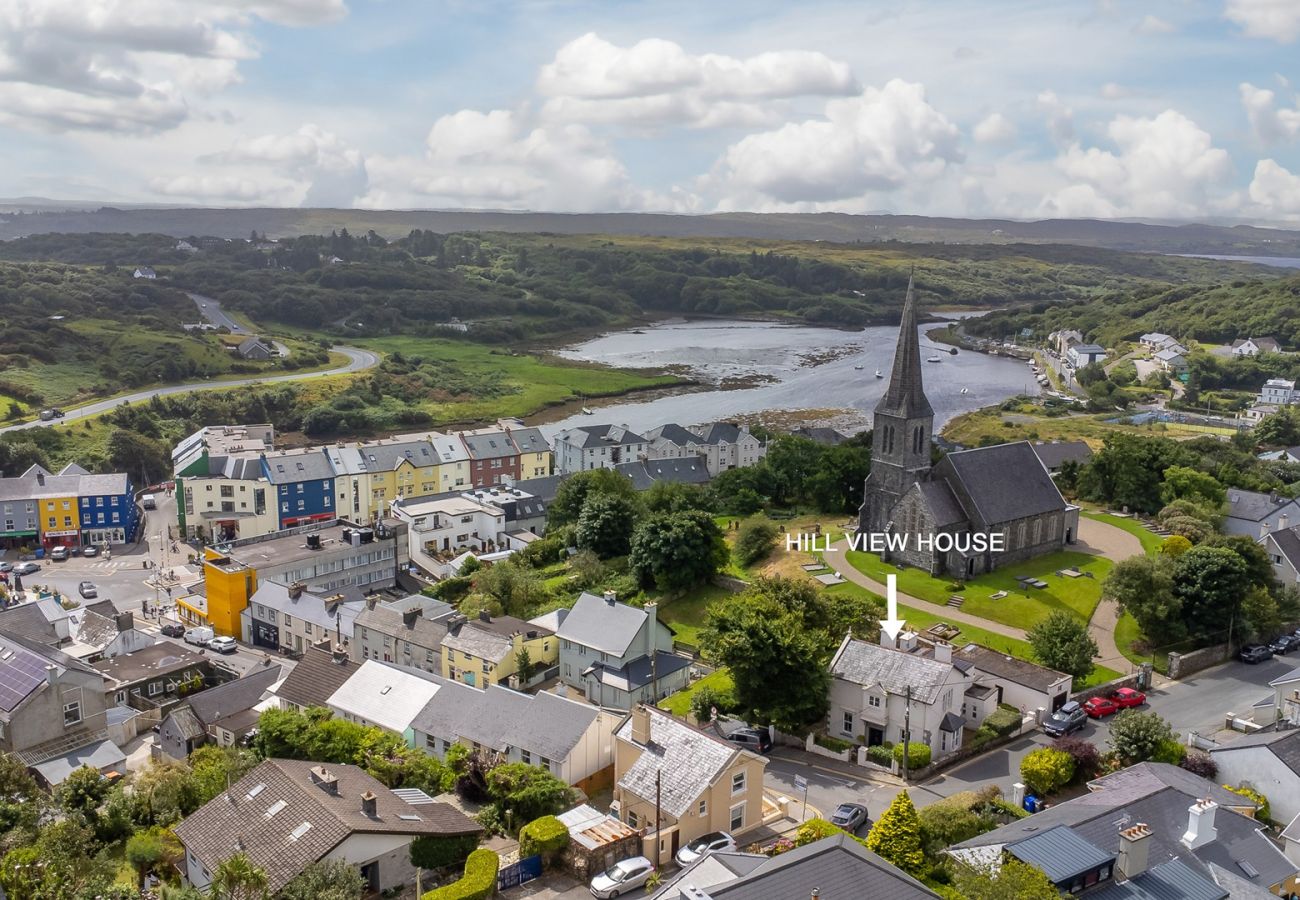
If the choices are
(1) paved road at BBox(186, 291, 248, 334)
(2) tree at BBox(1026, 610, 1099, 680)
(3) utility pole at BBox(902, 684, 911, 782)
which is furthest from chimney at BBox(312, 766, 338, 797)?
(1) paved road at BBox(186, 291, 248, 334)

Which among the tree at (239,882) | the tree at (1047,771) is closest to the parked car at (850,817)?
the tree at (1047,771)

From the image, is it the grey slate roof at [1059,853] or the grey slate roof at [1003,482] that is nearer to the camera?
the grey slate roof at [1059,853]

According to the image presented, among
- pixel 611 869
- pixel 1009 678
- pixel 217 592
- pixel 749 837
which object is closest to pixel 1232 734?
pixel 1009 678

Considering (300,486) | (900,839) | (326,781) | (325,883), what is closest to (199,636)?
(300,486)

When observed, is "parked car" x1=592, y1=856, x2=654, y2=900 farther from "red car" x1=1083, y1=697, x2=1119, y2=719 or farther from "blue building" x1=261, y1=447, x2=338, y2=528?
"blue building" x1=261, y1=447, x2=338, y2=528

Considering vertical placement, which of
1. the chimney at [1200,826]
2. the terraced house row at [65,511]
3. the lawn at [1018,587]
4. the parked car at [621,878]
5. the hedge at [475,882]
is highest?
the chimney at [1200,826]

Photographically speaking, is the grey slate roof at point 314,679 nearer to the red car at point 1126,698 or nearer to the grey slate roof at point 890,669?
the grey slate roof at point 890,669

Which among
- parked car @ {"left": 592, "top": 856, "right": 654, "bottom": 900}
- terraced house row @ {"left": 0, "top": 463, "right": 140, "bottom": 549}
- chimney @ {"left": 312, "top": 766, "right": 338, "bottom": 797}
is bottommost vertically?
terraced house row @ {"left": 0, "top": 463, "right": 140, "bottom": 549}
